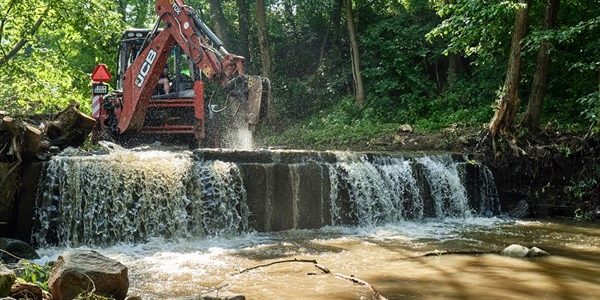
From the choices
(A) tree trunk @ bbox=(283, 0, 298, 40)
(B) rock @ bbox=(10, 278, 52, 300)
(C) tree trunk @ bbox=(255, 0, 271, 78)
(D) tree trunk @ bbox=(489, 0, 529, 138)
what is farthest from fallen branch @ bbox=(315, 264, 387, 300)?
(A) tree trunk @ bbox=(283, 0, 298, 40)

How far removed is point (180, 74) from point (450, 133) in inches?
261

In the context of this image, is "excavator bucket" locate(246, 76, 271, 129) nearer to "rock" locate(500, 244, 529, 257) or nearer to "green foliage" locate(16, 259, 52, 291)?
"rock" locate(500, 244, 529, 257)

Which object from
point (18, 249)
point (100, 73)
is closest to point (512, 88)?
point (100, 73)

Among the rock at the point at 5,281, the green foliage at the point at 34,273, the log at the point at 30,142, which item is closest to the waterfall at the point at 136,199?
the log at the point at 30,142

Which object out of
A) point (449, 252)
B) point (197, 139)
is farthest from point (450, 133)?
point (449, 252)

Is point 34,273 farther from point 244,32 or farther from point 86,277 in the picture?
point 244,32

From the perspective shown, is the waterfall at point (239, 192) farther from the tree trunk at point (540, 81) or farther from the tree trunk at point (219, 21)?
the tree trunk at point (219, 21)

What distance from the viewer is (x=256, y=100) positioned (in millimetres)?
9391

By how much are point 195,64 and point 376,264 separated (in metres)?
5.64

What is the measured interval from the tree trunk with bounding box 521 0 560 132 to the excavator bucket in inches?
225

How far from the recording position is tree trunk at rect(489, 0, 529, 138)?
11.5 meters

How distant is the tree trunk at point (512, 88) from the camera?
11461 mm

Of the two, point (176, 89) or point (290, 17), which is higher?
point (290, 17)

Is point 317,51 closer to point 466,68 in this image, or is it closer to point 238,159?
point 466,68
